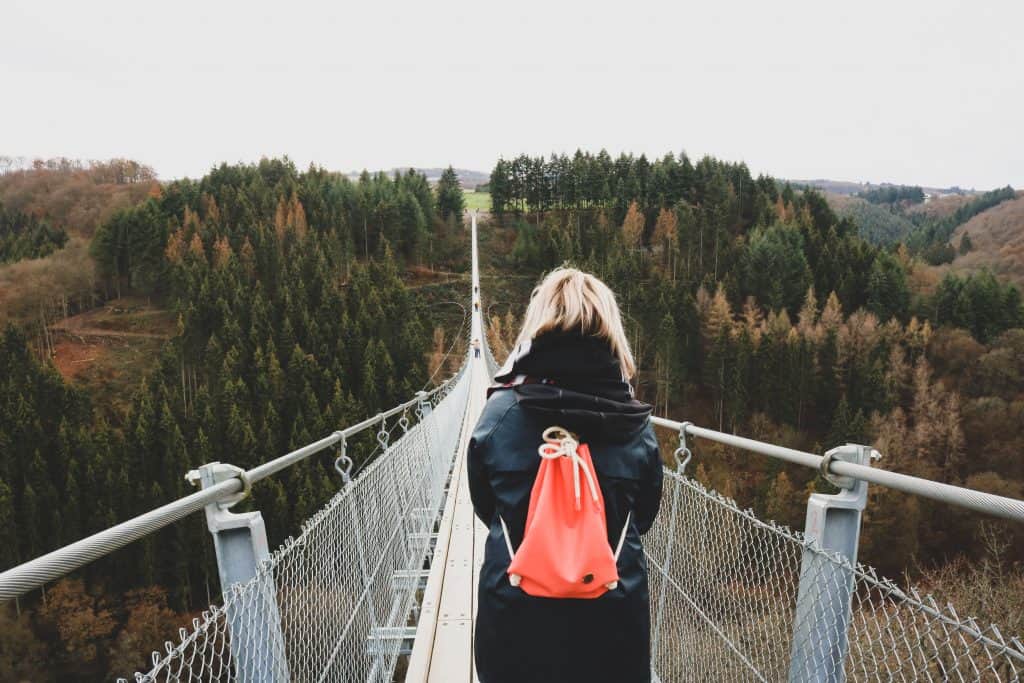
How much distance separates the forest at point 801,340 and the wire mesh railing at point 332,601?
22665mm

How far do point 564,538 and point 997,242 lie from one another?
78.9 m

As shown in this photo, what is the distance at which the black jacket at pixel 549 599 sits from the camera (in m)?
1.24

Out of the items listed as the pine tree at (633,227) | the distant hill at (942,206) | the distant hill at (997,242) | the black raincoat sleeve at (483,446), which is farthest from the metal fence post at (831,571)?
the distant hill at (942,206)

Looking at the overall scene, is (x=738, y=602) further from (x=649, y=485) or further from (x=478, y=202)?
(x=478, y=202)

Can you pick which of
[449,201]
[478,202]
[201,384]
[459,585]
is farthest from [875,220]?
[459,585]

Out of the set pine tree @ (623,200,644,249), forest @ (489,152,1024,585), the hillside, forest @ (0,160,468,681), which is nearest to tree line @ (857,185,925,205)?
forest @ (489,152,1024,585)

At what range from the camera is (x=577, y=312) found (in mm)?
1297

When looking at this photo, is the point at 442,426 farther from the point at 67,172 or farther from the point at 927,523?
the point at 67,172

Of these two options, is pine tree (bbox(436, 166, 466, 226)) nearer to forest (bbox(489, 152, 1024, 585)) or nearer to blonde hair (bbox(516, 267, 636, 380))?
forest (bbox(489, 152, 1024, 585))

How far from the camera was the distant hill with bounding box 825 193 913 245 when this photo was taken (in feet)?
286

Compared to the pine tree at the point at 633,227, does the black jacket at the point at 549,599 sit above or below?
above

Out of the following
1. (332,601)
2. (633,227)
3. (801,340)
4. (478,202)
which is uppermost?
(478,202)

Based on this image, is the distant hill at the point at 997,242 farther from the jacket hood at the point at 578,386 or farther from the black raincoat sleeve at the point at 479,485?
the black raincoat sleeve at the point at 479,485

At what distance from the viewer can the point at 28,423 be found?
34.8m
